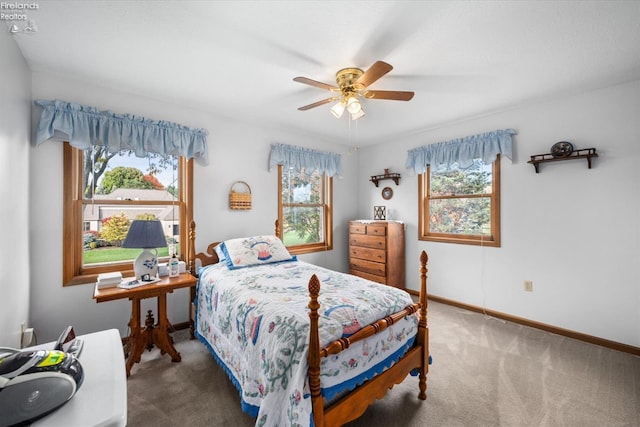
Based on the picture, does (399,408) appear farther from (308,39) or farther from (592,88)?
(592,88)

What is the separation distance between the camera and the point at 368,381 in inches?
62.7

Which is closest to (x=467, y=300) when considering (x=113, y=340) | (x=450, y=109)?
(x=450, y=109)

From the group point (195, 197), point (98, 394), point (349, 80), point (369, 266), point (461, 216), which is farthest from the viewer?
point (369, 266)

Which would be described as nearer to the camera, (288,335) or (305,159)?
(288,335)

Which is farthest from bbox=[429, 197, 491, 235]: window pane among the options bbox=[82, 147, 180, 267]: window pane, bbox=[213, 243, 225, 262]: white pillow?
bbox=[82, 147, 180, 267]: window pane

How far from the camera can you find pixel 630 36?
1.85 meters

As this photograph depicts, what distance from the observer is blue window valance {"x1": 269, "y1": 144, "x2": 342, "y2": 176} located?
3779mm

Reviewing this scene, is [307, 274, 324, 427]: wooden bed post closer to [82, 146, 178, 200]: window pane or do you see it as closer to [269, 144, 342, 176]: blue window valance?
[82, 146, 178, 200]: window pane

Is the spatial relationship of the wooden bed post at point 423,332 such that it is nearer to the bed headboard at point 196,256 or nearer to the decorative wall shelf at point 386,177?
the bed headboard at point 196,256

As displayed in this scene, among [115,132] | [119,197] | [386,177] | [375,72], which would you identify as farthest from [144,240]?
[386,177]

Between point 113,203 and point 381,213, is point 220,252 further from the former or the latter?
point 381,213

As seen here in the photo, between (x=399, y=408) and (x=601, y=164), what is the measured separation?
2989mm

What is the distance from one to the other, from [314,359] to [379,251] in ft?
9.02

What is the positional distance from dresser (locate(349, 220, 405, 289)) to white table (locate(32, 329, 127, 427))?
3.23 m
